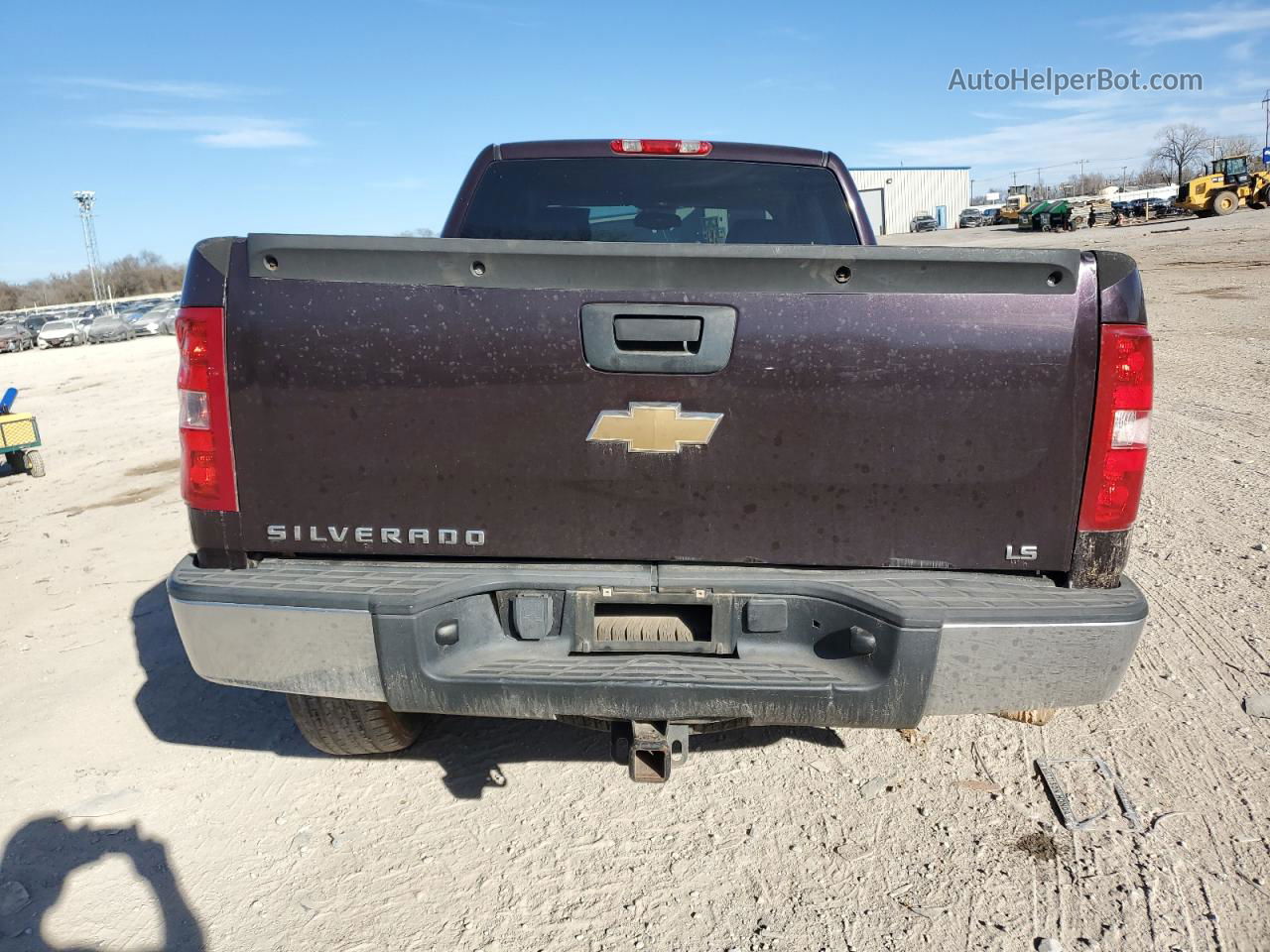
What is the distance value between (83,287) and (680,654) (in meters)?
130

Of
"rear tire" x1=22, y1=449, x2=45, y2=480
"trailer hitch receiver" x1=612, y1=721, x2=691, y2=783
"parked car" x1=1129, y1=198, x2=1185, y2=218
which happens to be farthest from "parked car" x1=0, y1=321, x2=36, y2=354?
"parked car" x1=1129, y1=198, x2=1185, y2=218

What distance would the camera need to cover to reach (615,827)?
2.98 m

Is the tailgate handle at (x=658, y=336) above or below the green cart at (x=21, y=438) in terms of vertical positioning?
above

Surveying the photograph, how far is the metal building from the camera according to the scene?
8455 centimetres

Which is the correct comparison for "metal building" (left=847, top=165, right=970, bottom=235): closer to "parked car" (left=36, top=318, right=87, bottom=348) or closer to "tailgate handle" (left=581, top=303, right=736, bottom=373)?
"parked car" (left=36, top=318, right=87, bottom=348)

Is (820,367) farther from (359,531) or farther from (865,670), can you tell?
(359,531)

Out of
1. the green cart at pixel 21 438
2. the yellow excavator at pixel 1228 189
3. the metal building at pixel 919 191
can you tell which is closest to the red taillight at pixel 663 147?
the green cart at pixel 21 438

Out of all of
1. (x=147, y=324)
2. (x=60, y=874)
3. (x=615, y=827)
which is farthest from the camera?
(x=147, y=324)

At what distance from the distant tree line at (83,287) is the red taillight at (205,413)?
11327 centimetres

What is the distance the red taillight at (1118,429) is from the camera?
2283mm

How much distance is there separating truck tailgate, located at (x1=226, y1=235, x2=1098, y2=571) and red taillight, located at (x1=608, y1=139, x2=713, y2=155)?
5.45ft

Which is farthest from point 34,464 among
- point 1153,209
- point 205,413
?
point 1153,209

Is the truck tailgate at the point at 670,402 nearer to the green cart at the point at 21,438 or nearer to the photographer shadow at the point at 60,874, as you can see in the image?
the photographer shadow at the point at 60,874

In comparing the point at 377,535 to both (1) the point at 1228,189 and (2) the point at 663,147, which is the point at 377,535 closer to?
(2) the point at 663,147
